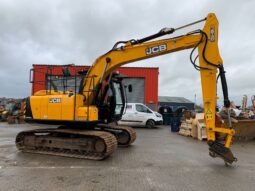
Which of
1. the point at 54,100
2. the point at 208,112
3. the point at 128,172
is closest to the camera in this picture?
the point at 128,172

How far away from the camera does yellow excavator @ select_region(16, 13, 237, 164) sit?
273 inches

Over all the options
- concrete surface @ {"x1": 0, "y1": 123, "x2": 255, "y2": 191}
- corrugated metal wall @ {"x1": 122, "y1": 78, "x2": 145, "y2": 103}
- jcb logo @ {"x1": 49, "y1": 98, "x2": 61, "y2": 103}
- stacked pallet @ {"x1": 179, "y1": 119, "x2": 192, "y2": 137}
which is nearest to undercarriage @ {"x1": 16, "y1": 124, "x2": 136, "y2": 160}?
concrete surface @ {"x1": 0, "y1": 123, "x2": 255, "y2": 191}

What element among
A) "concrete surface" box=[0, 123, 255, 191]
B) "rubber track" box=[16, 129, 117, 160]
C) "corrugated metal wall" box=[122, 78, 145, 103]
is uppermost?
"corrugated metal wall" box=[122, 78, 145, 103]

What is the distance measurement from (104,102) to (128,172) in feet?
10.0

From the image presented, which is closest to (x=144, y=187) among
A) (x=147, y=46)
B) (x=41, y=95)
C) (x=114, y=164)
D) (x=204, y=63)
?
(x=114, y=164)

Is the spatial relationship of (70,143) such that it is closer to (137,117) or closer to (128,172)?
(128,172)

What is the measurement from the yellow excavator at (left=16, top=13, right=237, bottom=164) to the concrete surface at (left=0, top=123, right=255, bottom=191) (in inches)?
19.5

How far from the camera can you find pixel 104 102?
8.59 metres

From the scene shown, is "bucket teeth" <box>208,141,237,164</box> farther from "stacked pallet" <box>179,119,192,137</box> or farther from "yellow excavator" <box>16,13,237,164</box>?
"stacked pallet" <box>179,119,192,137</box>

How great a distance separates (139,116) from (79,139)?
10449 mm

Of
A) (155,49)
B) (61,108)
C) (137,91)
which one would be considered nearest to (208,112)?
(155,49)

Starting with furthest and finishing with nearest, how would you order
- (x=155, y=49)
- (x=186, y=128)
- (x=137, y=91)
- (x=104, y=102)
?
1. (x=137, y=91)
2. (x=186, y=128)
3. (x=104, y=102)
4. (x=155, y=49)

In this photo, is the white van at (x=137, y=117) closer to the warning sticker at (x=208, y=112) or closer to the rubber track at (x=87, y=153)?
the rubber track at (x=87, y=153)

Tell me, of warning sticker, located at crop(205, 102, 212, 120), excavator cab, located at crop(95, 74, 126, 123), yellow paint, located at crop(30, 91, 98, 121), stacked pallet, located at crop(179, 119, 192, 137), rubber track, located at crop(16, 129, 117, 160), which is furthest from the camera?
stacked pallet, located at crop(179, 119, 192, 137)
